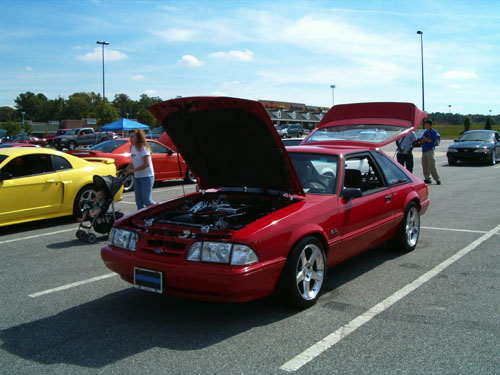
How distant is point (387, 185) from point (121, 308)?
3373 millimetres

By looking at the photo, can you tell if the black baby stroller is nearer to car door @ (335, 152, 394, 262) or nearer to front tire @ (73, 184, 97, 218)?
front tire @ (73, 184, 97, 218)

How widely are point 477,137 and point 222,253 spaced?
20.0 meters

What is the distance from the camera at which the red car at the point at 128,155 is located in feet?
43.9

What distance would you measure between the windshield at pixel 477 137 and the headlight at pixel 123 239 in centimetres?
1965

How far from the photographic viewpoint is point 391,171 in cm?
619

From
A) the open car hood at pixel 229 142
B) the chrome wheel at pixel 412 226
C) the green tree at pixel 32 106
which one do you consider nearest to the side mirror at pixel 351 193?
the open car hood at pixel 229 142

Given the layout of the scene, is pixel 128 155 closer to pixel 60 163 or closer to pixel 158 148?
pixel 158 148

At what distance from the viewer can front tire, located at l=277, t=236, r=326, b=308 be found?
13.5 feet

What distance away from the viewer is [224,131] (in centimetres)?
488

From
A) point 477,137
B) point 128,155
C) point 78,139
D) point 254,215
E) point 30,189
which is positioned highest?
point 78,139

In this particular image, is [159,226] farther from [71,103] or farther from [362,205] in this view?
[71,103]

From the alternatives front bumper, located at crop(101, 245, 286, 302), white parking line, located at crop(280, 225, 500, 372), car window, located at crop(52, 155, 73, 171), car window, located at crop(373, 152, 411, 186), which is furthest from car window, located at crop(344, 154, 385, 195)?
car window, located at crop(52, 155, 73, 171)

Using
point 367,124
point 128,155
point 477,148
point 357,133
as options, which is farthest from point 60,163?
point 477,148

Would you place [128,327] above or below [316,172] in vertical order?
below
